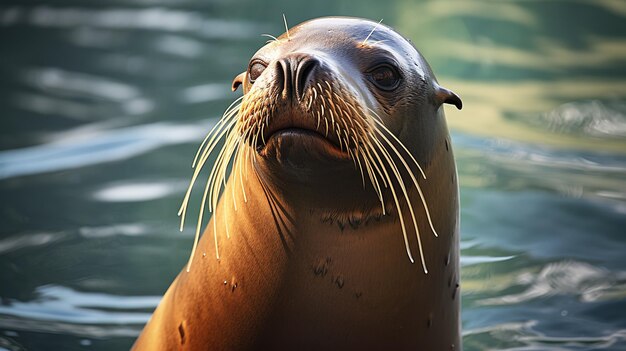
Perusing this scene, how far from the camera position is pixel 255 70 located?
11.2 ft

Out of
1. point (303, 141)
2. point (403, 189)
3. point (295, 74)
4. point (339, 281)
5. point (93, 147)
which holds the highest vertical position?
point (93, 147)

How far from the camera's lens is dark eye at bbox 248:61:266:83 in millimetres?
3400

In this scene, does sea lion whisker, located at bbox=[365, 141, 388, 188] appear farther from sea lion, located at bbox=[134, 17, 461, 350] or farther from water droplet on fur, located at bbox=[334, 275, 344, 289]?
water droplet on fur, located at bbox=[334, 275, 344, 289]

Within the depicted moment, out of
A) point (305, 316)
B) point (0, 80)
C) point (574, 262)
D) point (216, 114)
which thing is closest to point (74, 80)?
point (0, 80)

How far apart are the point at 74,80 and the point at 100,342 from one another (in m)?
4.44

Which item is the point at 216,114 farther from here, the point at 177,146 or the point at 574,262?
the point at 574,262

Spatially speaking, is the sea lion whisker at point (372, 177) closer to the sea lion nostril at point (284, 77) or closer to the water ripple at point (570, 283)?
the sea lion nostril at point (284, 77)

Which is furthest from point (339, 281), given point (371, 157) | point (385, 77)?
point (385, 77)

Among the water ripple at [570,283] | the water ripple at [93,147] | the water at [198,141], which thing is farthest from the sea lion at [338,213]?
the water ripple at [93,147]

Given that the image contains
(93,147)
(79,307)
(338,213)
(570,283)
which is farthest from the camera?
(93,147)

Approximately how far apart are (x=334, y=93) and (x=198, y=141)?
14.9 feet

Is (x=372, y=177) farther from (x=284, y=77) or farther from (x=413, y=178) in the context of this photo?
(x=284, y=77)

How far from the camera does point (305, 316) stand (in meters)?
3.46

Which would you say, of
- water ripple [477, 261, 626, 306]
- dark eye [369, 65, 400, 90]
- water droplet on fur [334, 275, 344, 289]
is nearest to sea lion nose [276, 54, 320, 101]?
dark eye [369, 65, 400, 90]
